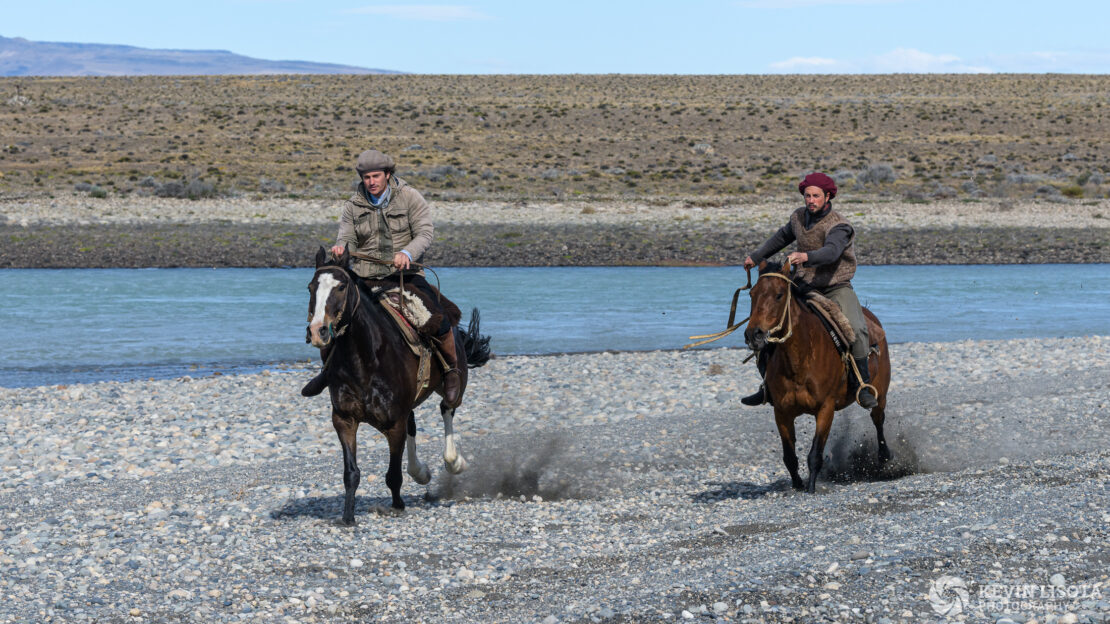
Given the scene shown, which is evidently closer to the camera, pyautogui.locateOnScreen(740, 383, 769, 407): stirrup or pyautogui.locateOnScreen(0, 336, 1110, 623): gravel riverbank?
pyautogui.locateOnScreen(0, 336, 1110, 623): gravel riverbank

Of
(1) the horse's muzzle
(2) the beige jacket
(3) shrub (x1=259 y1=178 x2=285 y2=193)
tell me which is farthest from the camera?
(3) shrub (x1=259 y1=178 x2=285 y2=193)

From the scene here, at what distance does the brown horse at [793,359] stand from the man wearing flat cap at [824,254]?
0.13 m

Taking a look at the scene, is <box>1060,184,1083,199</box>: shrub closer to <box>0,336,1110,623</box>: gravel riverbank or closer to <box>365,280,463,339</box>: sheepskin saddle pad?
<box>0,336,1110,623</box>: gravel riverbank

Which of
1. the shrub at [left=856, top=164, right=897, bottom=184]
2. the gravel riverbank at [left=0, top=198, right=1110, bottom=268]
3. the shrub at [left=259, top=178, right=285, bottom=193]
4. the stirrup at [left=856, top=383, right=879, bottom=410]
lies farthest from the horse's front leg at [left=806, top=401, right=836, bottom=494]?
the shrub at [left=856, top=164, right=897, bottom=184]

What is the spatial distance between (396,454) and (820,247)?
3243 mm

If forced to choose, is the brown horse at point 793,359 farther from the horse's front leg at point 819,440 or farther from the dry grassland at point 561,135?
the dry grassland at point 561,135

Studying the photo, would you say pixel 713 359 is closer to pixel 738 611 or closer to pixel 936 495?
pixel 936 495

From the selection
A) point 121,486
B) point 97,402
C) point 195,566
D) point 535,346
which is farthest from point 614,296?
point 195,566

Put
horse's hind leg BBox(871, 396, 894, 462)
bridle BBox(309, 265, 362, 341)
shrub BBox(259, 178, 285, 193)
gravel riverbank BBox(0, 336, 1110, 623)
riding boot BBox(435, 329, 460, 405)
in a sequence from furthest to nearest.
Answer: shrub BBox(259, 178, 285, 193) < horse's hind leg BBox(871, 396, 894, 462) < riding boot BBox(435, 329, 460, 405) < bridle BBox(309, 265, 362, 341) < gravel riverbank BBox(0, 336, 1110, 623)

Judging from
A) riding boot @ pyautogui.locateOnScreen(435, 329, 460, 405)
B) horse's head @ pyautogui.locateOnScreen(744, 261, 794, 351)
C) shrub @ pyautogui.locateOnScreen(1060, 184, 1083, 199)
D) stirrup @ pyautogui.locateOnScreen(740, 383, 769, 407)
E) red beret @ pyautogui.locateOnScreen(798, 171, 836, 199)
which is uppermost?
red beret @ pyautogui.locateOnScreen(798, 171, 836, 199)

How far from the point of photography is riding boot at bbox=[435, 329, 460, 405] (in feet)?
28.6

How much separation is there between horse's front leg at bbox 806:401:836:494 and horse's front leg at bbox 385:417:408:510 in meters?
2.86

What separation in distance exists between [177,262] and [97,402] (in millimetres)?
19126

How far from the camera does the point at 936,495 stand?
8.61 metres
